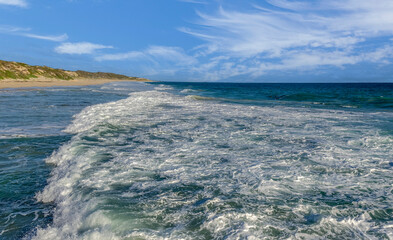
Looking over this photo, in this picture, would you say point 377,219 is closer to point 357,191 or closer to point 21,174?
point 357,191

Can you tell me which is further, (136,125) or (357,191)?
(136,125)

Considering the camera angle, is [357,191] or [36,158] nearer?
[357,191]

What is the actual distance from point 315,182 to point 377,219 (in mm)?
1261

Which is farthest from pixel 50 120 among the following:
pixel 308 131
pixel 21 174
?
pixel 308 131

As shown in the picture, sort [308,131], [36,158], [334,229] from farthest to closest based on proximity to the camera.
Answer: [308,131], [36,158], [334,229]

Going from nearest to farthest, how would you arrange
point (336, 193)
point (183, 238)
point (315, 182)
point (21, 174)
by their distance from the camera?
point (183, 238) < point (336, 193) < point (315, 182) < point (21, 174)

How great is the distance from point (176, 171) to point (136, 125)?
550 centimetres

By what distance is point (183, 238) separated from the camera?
296 centimetres

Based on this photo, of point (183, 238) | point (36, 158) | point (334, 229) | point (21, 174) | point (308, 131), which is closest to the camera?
point (183, 238)

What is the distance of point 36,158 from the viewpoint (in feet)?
20.4

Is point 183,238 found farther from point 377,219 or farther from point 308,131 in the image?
point 308,131

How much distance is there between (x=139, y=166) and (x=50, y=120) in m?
7.91

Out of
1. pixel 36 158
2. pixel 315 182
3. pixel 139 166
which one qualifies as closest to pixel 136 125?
pixel 36 158

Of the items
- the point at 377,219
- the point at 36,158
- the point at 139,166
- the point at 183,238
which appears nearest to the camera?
the point at 183,238
